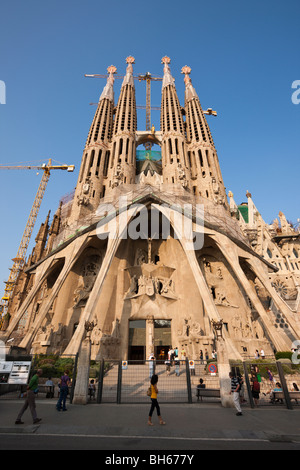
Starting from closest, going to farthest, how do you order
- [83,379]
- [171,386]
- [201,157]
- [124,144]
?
[83,379]
[171,386]
[124,144]
[201,157]

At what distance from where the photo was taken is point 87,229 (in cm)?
2422

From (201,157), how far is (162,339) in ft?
87.4

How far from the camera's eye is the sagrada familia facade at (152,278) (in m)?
20.8

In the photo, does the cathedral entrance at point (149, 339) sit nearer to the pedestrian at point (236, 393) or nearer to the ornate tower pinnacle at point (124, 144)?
the pedestrian at point (236, 393)

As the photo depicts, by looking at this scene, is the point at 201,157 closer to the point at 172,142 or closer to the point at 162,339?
the point at 172,142

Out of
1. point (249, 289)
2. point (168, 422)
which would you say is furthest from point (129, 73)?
point (168, 422)

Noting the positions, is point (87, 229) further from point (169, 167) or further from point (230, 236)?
point (169, 167)

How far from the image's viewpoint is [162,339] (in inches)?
926

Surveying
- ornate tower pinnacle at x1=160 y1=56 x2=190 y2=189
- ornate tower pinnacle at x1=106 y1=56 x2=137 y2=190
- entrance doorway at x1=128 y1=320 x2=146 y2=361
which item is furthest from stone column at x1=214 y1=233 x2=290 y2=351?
ornate tower pinnacle at x1=106 y1=56 x2=137 y2=190

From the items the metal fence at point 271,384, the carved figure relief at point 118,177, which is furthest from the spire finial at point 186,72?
the metal fence at point 271,384

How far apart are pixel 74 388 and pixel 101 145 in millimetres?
33756

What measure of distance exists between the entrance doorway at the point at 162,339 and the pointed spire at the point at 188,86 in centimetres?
3918
